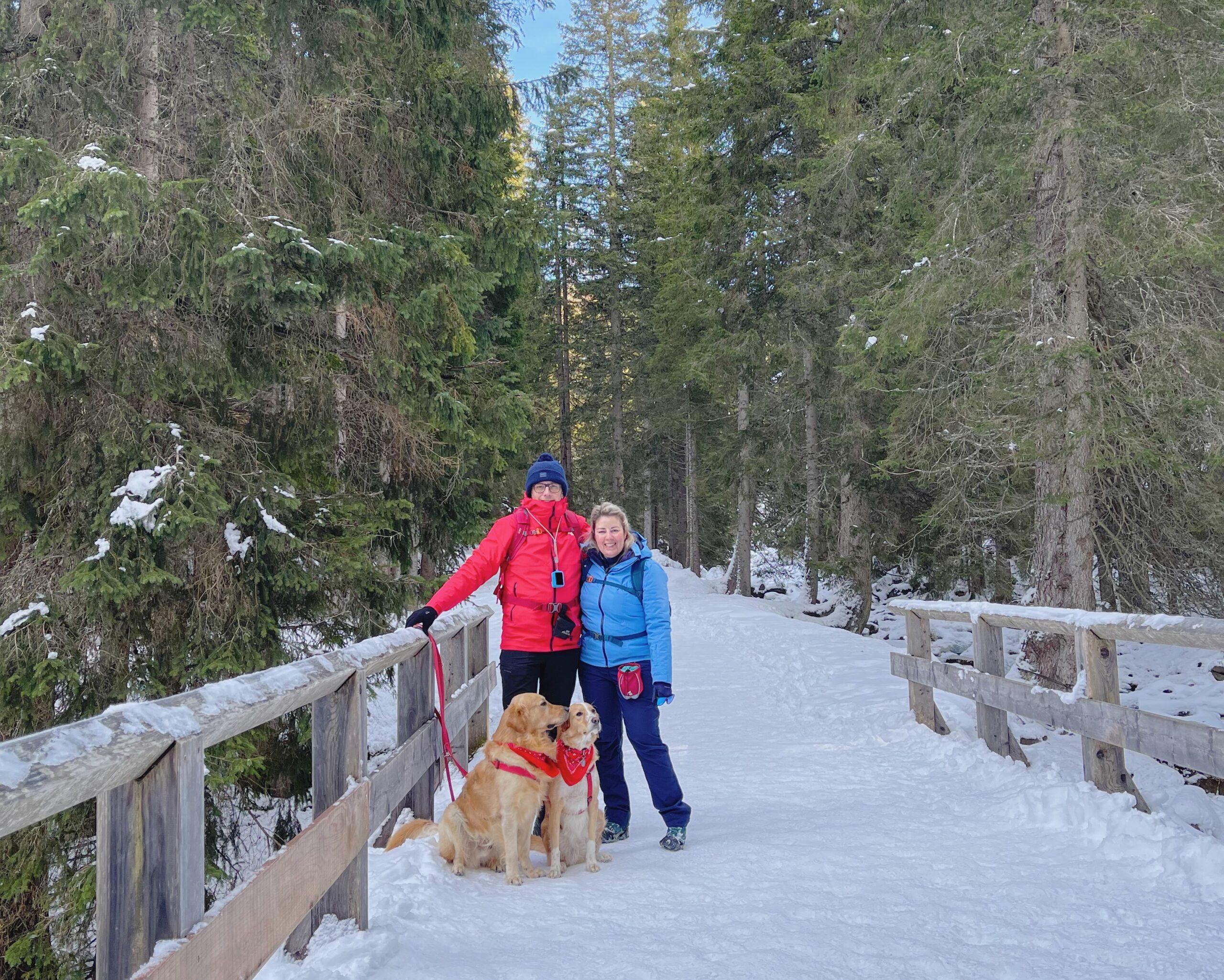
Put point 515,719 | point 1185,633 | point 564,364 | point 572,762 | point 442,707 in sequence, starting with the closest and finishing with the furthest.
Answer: point 1185,633 → point 515,719 → point 572,762 → point 442,707 → point 564,364

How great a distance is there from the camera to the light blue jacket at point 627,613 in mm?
4949

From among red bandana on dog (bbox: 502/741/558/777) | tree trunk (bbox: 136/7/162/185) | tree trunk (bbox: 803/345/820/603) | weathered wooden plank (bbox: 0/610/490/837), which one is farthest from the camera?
tree trunk (bbox: 803/345/820/603)

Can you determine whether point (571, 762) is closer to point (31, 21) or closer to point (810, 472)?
point (31, 21)

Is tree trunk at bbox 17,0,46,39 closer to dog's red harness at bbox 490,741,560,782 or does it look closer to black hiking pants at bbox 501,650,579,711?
black hiking pants at bbox 501,650,579,711

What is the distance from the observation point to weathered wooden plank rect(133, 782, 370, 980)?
1894 millimetres

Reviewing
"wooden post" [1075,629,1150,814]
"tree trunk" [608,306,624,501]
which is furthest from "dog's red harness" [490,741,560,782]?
"tree trunk" [608,306,624,501]

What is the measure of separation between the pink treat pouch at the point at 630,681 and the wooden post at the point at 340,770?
5.92 feet

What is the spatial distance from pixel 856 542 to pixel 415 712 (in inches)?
533

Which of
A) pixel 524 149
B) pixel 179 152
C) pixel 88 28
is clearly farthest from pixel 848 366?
pixel 524 149

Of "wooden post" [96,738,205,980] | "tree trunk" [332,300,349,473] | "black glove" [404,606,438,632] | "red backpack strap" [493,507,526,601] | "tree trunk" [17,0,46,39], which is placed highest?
"tree trunk" [17,0,46,39]

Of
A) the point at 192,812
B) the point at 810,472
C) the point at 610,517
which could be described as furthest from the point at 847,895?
the point at 810,472

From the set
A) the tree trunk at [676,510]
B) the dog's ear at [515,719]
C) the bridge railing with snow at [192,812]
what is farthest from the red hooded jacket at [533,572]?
the tree trunk at [676,510]

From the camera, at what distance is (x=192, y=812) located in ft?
6.30

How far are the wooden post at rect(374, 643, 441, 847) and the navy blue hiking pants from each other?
88cm
